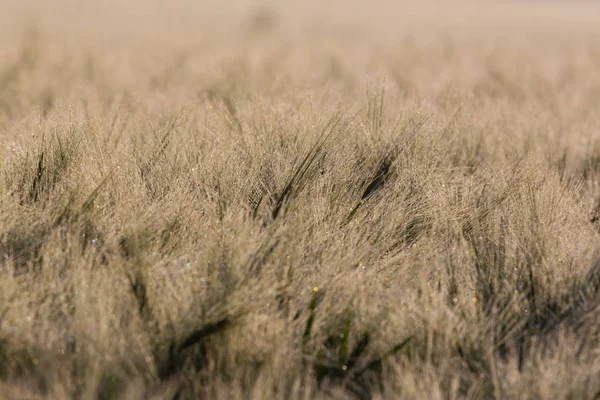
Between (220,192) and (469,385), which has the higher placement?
(220,192)

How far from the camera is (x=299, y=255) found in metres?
2.09

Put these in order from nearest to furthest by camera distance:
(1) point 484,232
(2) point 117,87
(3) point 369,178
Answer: (1) point 484,232 → (3) point 369,178 → (2) point 117,87

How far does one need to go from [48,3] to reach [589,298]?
12.4 metres

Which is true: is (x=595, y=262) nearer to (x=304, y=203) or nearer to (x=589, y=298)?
(x=589, y=298)

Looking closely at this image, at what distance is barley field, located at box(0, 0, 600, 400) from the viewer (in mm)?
1744

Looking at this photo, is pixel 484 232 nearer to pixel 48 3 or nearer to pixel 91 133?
pixel 91 133

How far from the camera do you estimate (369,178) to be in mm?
2836

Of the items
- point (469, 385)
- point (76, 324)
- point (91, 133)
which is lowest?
point (469, 385)

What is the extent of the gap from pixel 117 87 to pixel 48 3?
8473 millimetres

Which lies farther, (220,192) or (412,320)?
(220,192)

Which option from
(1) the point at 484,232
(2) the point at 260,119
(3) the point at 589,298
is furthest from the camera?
(2) the point at 260,119

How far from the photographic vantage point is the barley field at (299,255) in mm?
1744

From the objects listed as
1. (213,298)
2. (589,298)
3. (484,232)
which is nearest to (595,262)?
(589,298)

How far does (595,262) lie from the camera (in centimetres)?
216
